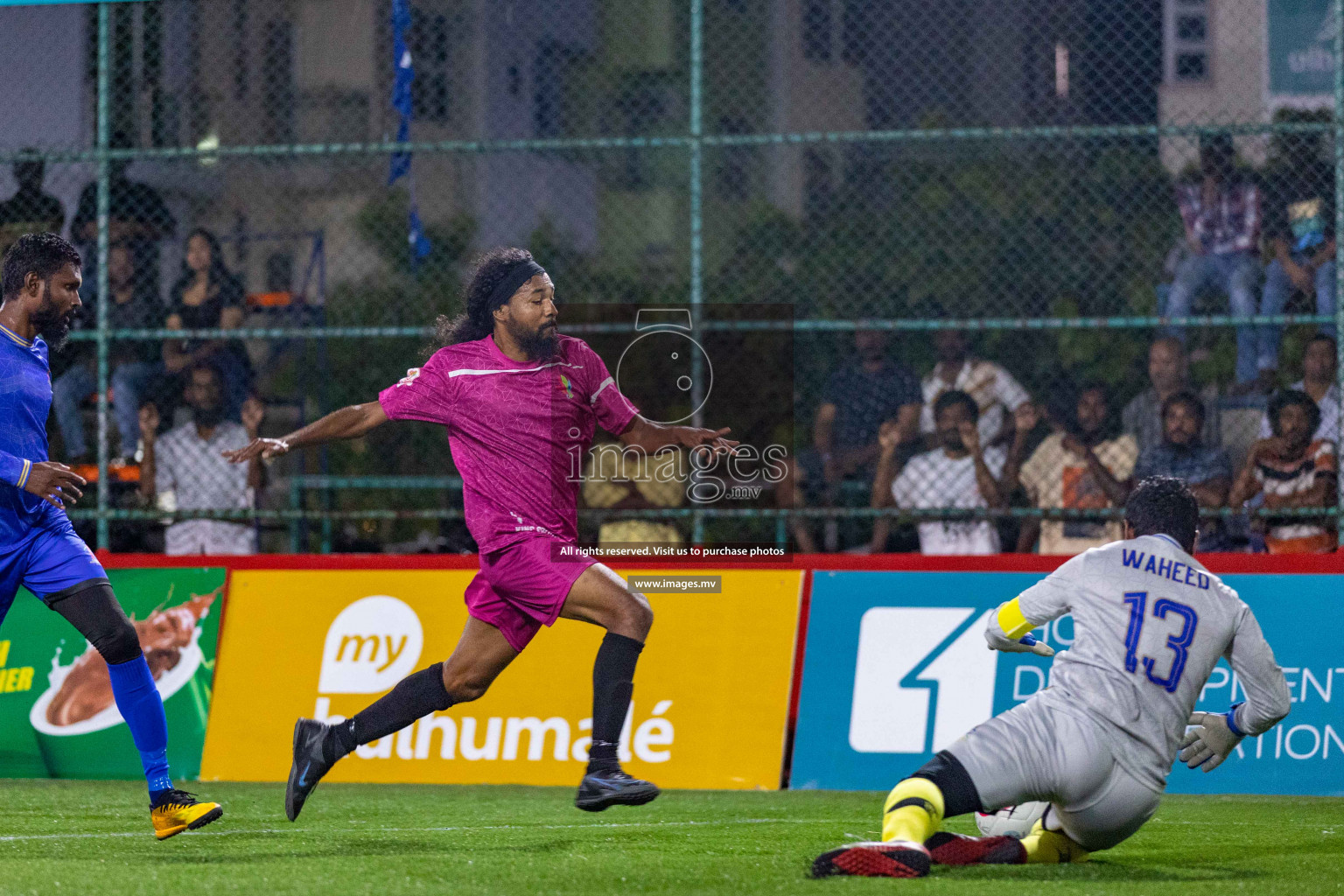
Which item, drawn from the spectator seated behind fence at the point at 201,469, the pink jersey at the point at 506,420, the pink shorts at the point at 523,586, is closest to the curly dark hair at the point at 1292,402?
the pink jersey at the point at 506,420

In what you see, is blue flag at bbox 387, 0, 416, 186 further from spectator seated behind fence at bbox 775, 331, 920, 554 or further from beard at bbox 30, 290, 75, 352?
beard at bbox 30, 290, 75, 352

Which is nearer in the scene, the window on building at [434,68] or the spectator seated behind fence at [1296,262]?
the spectator seated behind fence at [1296,262]

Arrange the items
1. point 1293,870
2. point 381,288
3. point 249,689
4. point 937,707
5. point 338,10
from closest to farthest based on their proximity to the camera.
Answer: point 1293,870 → point 937,707 → point 249,689 → point 381,288 → point 338,10


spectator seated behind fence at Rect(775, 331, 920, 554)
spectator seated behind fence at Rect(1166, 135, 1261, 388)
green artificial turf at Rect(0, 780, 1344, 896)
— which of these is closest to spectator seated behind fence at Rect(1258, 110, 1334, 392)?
spectator seated behind fence at Rect(1166, 135, 1261, 388)

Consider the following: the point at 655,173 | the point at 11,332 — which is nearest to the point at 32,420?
the point at 11,332

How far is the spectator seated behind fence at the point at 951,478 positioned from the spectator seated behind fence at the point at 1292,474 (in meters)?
1.36

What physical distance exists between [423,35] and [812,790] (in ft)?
84.6

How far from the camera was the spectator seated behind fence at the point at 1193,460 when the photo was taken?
9.70 metres

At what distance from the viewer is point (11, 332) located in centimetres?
A: 632

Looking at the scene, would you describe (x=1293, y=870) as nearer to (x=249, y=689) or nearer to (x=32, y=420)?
(x=32, y=420)

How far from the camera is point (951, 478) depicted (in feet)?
33.4

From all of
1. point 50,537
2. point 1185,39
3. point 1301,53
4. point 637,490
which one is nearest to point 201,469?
point 637,490

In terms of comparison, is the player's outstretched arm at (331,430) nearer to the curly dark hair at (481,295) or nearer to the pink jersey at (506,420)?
the pink jersey at (506,420)

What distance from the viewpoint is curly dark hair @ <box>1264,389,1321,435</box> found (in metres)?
9.38
